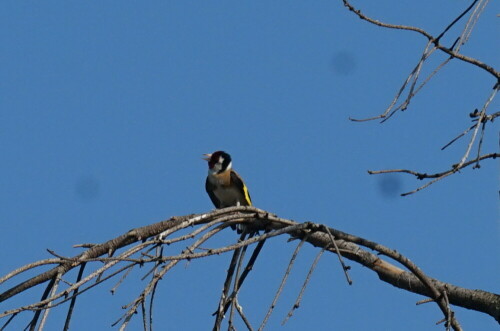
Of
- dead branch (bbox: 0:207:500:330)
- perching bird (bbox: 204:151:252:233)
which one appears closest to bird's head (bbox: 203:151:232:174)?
perching bird (bbox: 204:151:252:233)

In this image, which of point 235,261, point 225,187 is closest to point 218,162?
point 225,187

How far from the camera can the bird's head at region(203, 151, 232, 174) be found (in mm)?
8227

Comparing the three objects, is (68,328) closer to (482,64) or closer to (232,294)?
(232,294)

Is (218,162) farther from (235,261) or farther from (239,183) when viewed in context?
(235,261)

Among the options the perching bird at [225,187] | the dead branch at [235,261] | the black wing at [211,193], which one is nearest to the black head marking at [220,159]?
the perching bird at [225,187]

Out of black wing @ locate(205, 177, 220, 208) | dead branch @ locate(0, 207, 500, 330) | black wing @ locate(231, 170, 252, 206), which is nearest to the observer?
dead branch @ locate(0, 207, 500, 330)

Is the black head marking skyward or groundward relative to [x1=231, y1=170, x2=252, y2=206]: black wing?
skyward

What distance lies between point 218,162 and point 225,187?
35cm

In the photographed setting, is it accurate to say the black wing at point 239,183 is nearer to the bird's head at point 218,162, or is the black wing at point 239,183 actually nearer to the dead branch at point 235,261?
the bird's head at point 218,162

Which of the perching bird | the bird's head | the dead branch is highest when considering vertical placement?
the bird's head

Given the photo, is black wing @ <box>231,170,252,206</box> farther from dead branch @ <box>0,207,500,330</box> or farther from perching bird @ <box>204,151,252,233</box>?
dead branch @ <box>0,207,500,330</box>

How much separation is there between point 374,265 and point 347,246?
0.14 meters

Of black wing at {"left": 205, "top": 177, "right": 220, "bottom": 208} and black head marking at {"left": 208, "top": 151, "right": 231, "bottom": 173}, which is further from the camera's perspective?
black head marking at {"left": 208, "top": 151, "right": 231, "bottom": 173}

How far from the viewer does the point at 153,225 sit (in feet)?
14.0
